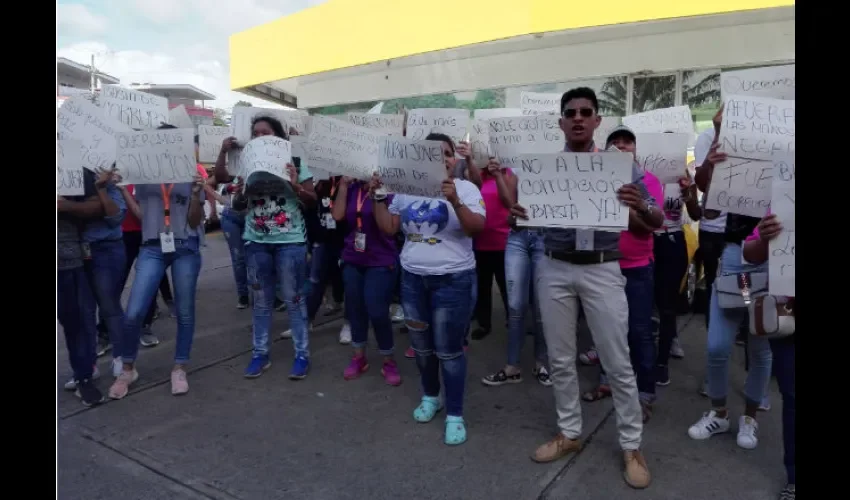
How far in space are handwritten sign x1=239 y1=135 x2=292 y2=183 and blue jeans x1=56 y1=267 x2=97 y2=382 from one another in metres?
1.37

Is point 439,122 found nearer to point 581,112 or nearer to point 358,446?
point 581,112

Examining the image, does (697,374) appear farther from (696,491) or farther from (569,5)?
(569,5)

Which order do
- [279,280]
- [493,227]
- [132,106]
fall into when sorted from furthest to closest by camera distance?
1. [493,227]
2. [279,280]
3. [132,106]

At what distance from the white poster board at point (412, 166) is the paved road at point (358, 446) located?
5.23 feet

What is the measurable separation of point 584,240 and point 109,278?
3.53m

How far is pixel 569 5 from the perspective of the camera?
10008mm

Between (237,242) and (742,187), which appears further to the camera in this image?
(237,242)

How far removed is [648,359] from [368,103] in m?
12.8

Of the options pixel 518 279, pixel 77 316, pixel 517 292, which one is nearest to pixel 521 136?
pixel 518 279

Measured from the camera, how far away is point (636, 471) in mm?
3123

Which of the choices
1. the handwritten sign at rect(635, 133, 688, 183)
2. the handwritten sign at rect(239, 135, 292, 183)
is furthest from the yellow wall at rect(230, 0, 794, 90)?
the handwritten sign at rect(239, 135, 292, 183)

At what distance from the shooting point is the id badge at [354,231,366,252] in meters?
4.39

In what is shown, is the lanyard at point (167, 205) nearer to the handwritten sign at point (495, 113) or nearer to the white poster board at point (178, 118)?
the white poster board at point (178, 118)

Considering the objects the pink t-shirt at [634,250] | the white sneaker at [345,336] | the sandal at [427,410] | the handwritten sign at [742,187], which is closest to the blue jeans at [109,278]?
the white sneaker at [345,336]
